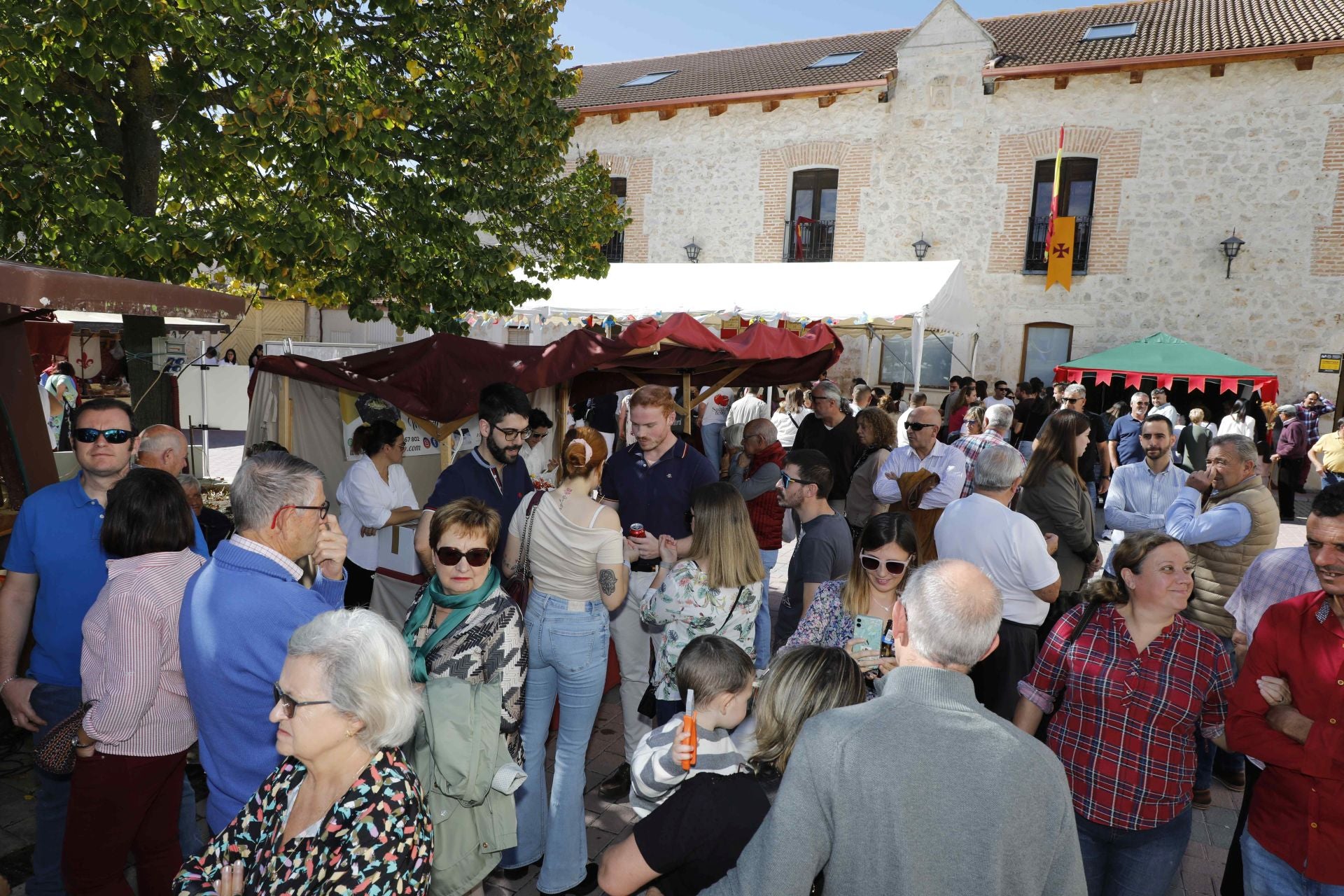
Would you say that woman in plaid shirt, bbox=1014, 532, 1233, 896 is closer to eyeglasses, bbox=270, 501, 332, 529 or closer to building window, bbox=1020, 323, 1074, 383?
eyeglasses, bbox=270, 501, 332, 529

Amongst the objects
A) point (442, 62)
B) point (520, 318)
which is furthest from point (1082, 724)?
point (520, 318)

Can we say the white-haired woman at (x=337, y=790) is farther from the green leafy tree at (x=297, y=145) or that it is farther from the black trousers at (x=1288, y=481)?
the black trousers at (x=1288, y=481)

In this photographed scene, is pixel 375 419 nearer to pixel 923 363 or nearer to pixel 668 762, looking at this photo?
pixel 668 762

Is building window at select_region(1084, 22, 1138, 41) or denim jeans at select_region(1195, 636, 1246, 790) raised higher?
building window at select_region(1084, 22, 1138, 41)

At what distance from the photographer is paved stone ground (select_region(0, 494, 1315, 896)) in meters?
3.49

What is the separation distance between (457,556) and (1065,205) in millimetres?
17305

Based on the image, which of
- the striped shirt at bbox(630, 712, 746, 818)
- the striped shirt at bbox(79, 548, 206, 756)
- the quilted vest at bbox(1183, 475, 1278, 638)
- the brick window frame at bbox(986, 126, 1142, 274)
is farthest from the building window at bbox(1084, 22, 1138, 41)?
the striped shirt at bbox(79, 548, 206, 756)

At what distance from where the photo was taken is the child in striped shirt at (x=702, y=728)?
7.34 ft

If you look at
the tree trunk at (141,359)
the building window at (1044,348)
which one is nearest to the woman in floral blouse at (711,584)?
the tree trunk at (141,359)

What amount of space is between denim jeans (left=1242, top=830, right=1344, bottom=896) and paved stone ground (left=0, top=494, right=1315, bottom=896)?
1.13 metres

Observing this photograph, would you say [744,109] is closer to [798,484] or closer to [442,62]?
[442,62]

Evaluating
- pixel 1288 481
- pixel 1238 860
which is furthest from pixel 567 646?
pixel 1288 481

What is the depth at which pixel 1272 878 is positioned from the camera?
2494mm

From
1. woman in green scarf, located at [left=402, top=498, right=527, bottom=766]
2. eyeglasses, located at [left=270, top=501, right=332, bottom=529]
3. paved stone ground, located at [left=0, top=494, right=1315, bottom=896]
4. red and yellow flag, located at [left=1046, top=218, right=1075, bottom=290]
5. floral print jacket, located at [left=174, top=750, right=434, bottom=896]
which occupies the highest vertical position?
red and yellow flag, located at [left=1046, top=218, right=1075, bottom=290]
